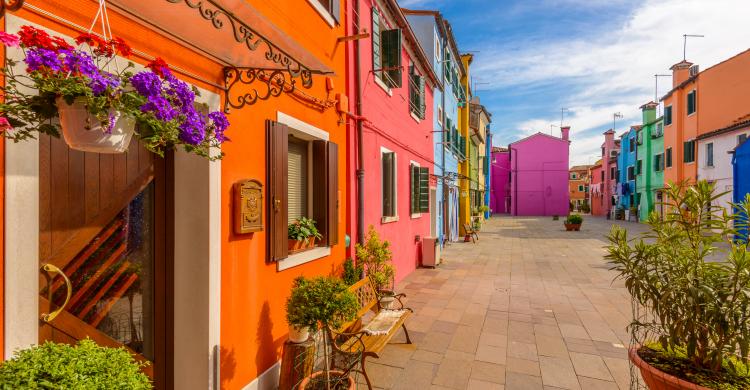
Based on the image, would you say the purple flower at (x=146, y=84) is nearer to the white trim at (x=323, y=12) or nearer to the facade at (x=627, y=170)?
the white trim at (x=323, y=12)

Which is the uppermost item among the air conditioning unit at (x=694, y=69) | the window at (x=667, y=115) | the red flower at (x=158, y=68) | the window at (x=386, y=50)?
the air conditioning unit at (x=694, y=69)

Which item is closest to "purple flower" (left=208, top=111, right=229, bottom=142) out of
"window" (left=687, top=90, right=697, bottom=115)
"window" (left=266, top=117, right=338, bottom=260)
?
"window" (left=266, top=117, right=338, bottom=260)

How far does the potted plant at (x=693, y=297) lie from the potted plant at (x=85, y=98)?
341 cm

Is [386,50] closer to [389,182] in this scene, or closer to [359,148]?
[359,148]

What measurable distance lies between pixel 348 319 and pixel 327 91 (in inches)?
130

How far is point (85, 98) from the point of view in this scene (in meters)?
1.65

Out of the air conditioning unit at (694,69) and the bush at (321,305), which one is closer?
the bush at (321,305)

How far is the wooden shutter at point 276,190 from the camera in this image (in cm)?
389

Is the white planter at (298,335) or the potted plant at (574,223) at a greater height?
the white planter at (298,335)

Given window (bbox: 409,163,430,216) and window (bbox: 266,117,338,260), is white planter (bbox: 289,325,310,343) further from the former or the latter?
window (bbox: 409,163,430,216)

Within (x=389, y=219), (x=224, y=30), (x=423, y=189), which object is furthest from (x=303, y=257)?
(x=423, y=189)

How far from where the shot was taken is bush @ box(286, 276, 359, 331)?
11.7 feet

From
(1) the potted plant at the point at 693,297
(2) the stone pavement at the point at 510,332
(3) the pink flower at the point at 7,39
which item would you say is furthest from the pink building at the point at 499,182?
(3) the pink flower at the point at 7,39

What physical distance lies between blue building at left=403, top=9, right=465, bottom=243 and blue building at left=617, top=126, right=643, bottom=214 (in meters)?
27.2
